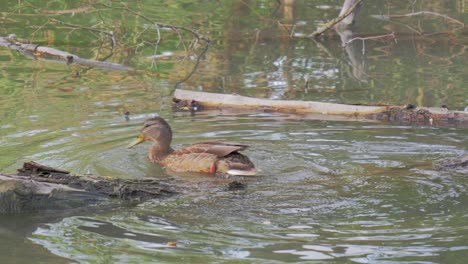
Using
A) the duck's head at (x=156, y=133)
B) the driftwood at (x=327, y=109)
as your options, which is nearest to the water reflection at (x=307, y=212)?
the duck's head at (x=156, y=133)

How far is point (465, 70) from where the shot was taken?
15.8 meters

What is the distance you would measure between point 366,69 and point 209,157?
6275mm

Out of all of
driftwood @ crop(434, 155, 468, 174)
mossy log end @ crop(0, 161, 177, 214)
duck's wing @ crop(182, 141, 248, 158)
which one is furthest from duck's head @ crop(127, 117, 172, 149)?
driftwood @ crop(434, 155, 468, 174)

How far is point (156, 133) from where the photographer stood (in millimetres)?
11258

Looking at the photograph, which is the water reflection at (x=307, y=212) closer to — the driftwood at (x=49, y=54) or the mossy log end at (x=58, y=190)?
the mossy log end at (x=58, y=190)

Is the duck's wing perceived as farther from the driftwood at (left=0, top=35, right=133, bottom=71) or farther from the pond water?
the driftwood at (left=0, top=35, right=133, bottom=71)

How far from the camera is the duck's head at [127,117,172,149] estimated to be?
36.9 ft

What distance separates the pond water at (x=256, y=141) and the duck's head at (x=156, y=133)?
0.87 ft

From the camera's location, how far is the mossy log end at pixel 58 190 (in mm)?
8555

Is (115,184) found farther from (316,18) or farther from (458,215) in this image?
(316,18)

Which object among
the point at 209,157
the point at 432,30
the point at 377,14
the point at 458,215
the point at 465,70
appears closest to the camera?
the point at 458,215

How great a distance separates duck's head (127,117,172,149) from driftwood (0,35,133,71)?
4.61 m

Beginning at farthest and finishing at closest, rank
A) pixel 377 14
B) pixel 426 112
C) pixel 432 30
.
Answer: pixel 377 14 → pixel 432 30 → pixel 426 112

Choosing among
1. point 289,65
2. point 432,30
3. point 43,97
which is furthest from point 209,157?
point 432,30
